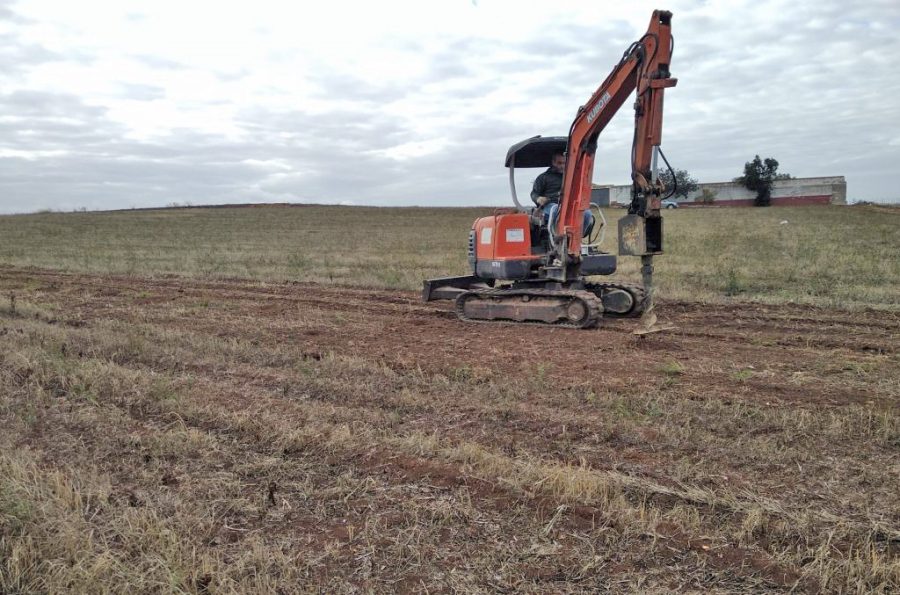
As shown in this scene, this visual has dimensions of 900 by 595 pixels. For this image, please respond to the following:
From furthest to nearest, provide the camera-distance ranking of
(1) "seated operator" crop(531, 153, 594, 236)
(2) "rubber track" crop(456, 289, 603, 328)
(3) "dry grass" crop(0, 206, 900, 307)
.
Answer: (3) "dry grass" crop(0, 206, 900, 307), (1) "seated operator" crop(531, 153, 594, 236), (2) "rubber track" crop(456, 289, 603, 328)

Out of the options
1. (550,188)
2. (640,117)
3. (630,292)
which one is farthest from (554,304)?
(640,117)

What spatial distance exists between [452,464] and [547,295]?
18.2ft

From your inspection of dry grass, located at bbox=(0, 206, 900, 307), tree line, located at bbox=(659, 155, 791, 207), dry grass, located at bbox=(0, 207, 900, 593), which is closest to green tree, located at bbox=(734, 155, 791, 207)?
tree line, located at bbox=(659, 155, 791, 207)

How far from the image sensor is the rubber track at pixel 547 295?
30.2ft

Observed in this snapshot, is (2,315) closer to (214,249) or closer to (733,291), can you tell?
(733,291)

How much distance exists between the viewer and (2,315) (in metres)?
10.6

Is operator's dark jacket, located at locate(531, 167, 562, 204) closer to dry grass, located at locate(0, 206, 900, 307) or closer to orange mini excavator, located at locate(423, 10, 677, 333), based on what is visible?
orange mini excavator, located at locate(423, 10, 677, 333)

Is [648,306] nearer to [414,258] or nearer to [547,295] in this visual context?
[547,295]

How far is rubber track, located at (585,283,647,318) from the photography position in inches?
393

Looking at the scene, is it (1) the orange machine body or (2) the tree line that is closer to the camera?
(1) the orange machine body

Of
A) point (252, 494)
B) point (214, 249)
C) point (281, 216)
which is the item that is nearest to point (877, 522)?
point (252, 494)

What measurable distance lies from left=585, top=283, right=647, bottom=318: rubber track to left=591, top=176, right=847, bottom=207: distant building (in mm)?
62614

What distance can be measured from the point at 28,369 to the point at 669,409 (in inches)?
251

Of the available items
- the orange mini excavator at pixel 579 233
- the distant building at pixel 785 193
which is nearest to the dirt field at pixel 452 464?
the orange mini excavator at pixel 579 233
